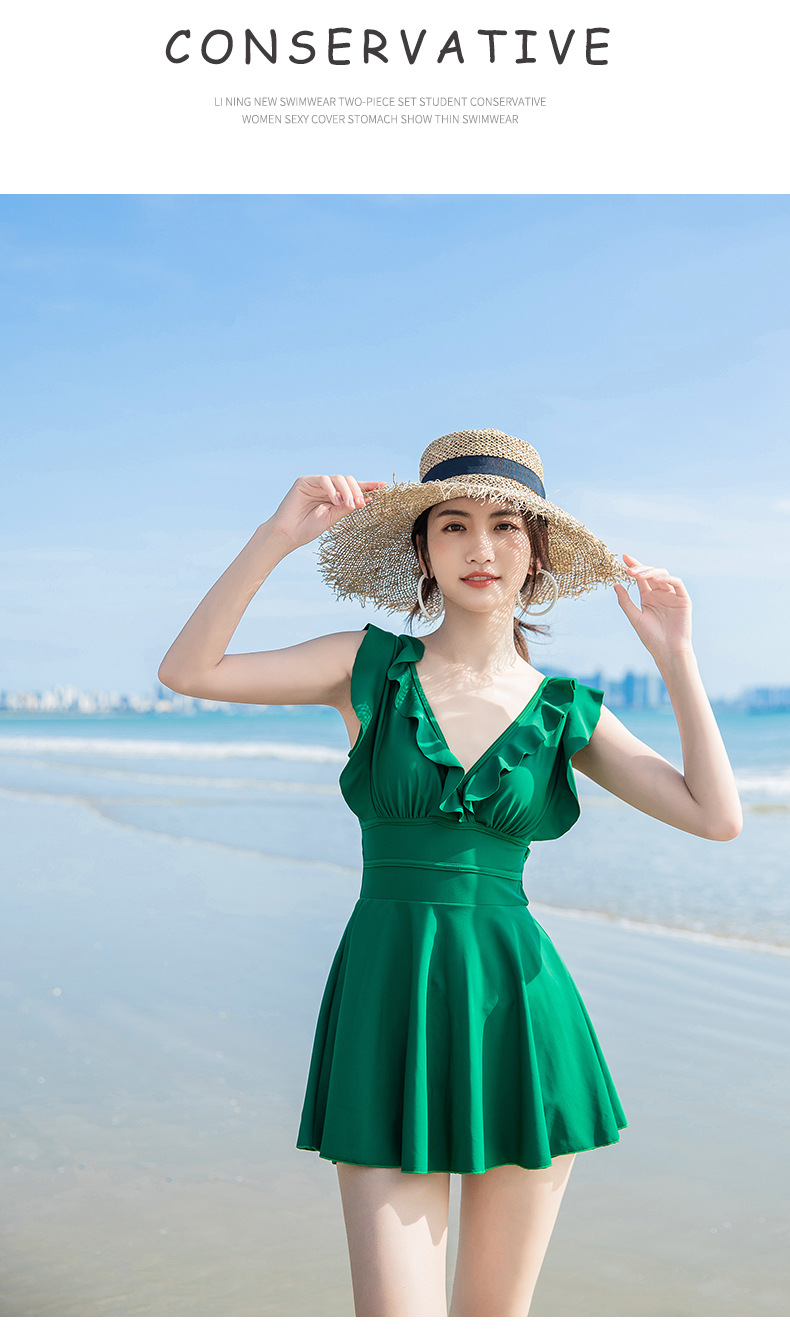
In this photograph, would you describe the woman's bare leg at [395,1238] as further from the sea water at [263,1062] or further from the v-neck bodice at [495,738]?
the sea water at [263,1062]

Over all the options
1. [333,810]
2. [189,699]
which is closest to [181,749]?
[189,699]

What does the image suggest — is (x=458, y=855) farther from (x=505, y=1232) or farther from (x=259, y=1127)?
(x=259, y=1127)

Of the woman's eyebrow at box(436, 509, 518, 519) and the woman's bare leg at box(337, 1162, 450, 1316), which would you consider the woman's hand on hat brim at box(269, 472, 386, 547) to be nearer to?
the woman's eyebrow at box(436, 509, 518, 519)

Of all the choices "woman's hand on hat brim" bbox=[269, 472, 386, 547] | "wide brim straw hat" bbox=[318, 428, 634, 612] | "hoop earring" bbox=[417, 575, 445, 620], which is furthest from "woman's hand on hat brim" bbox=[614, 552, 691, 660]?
"woman's hand on hat brim" bbox=[269, 472, 386, 547]

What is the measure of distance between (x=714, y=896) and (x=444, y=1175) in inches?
Answer: 263

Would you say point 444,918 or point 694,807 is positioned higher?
point 694,807

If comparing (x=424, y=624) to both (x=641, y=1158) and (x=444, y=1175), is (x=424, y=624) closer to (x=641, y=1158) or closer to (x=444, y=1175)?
(x=444, y=1175)

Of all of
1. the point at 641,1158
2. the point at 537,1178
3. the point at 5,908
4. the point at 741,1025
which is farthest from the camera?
the point at 5,908

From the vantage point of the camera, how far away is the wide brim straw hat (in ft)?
7.48

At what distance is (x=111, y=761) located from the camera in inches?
830

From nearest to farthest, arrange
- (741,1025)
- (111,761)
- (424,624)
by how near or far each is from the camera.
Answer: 1. (424,624)
2. (741,1025)
3. (111,761)

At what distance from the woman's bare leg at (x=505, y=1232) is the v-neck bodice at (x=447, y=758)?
0.64 meters

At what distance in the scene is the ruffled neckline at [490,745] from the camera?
2.09m

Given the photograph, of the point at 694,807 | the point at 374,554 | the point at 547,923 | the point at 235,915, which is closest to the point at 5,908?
the point at 235,915
